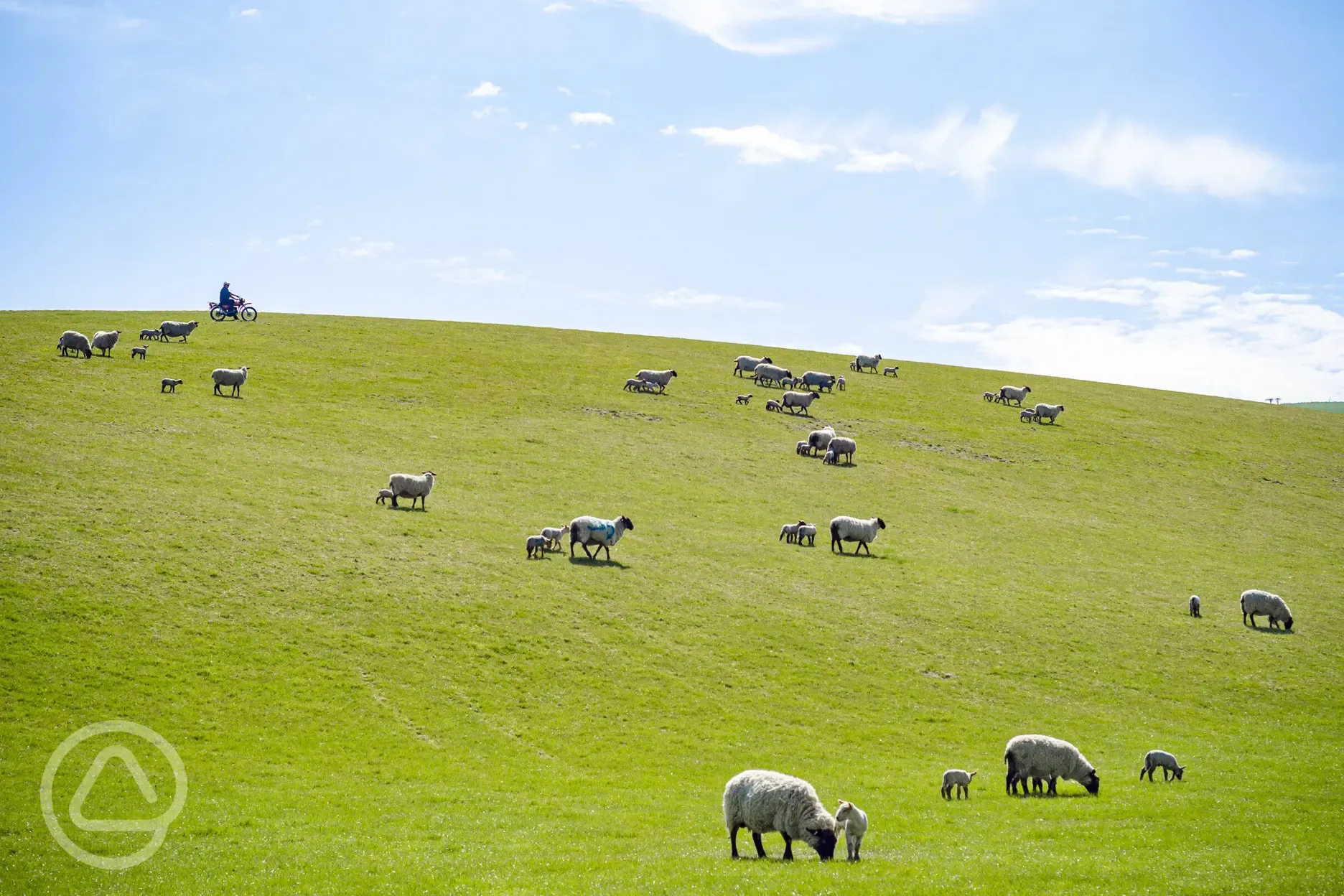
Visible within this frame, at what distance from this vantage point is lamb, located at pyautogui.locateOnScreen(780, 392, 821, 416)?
68750mm

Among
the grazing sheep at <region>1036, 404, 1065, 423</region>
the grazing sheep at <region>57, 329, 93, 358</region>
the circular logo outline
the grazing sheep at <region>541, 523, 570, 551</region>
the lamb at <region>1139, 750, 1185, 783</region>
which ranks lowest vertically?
the circular logo outline

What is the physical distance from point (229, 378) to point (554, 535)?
30578 millimetres

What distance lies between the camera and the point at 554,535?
1518 inches

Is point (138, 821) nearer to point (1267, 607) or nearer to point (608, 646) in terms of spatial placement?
point (608, 646)

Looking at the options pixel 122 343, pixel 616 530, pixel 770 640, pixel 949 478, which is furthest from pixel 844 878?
pixel 122 343

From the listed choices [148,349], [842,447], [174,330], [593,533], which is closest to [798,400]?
[842,447]

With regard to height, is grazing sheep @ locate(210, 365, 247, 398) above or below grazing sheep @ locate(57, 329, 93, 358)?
below

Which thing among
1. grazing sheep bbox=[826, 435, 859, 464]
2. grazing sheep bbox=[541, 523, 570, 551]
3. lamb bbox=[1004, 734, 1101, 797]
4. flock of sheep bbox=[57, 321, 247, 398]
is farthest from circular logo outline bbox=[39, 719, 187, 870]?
grazing sheep bbox=[826, 435, 859, 464]

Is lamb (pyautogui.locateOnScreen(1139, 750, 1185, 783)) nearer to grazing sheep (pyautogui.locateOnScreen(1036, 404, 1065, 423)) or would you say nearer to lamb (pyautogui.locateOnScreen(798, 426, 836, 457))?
lamb (pyautogui.locateOnScreen(798, 426, 836, 457))

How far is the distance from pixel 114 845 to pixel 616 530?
2416 centimetres

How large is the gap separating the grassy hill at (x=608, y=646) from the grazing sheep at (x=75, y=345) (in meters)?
2.47

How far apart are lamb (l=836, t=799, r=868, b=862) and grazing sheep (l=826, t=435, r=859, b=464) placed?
4344 cm

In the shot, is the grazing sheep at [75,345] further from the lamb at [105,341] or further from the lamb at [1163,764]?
the lamb at [1163,764]

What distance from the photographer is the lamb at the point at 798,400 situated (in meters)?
68.8
